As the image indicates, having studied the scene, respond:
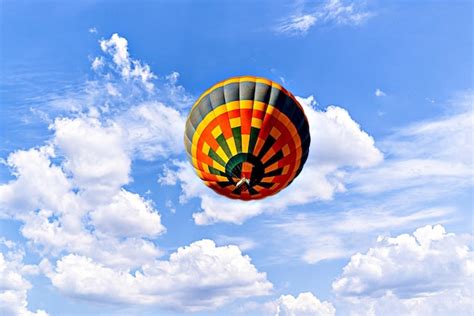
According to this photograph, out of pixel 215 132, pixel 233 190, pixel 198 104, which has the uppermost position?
pixel 198 104

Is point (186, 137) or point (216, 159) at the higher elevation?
point (186, 137)

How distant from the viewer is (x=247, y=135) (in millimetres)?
43312

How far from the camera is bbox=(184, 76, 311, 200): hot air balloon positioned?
43.5m

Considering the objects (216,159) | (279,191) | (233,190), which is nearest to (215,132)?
(216,159)

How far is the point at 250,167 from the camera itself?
4366 cm

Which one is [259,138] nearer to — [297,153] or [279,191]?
[297,153]

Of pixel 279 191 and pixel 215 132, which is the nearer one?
pixel 215 132

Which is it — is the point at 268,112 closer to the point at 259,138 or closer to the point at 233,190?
the point at 259,138

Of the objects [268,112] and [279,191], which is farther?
[279,191]

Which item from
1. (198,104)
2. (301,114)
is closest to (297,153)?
(301,114)

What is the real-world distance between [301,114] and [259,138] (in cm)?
519

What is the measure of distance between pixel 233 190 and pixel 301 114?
9047mm

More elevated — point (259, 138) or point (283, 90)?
point (283, 90)

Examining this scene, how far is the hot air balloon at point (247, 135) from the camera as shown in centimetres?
4350
